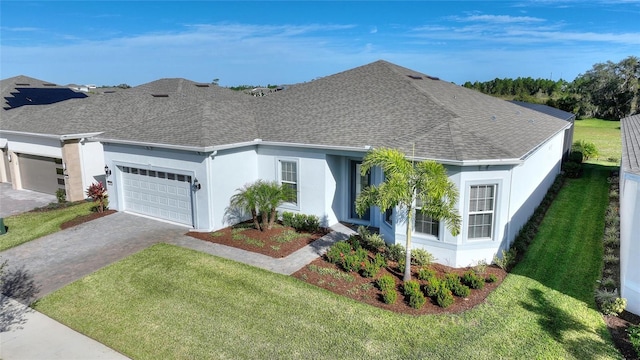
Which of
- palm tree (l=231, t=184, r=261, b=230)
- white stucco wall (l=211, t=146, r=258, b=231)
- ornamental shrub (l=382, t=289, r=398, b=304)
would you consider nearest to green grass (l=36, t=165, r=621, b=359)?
ornamental shrub (l=382, t=289, r=398, b=304)

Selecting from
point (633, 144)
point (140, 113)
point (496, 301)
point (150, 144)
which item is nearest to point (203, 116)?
point (150, 144)

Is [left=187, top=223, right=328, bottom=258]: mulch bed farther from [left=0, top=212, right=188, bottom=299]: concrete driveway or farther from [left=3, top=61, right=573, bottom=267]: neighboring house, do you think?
[left=0, top=212, right=188, bottom=299]: concrete driveway

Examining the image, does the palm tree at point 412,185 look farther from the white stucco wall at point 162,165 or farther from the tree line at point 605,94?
the tree line at point 605,94

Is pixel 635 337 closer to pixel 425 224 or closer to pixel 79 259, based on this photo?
pixel 425 224

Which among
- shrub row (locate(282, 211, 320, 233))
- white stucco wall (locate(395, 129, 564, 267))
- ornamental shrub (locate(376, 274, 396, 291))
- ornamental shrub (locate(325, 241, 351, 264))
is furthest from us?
shrub row (locate(282, 211, 320, 233))

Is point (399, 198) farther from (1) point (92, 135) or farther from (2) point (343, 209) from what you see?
(1) point (92, 135)

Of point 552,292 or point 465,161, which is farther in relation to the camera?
point 465,161
